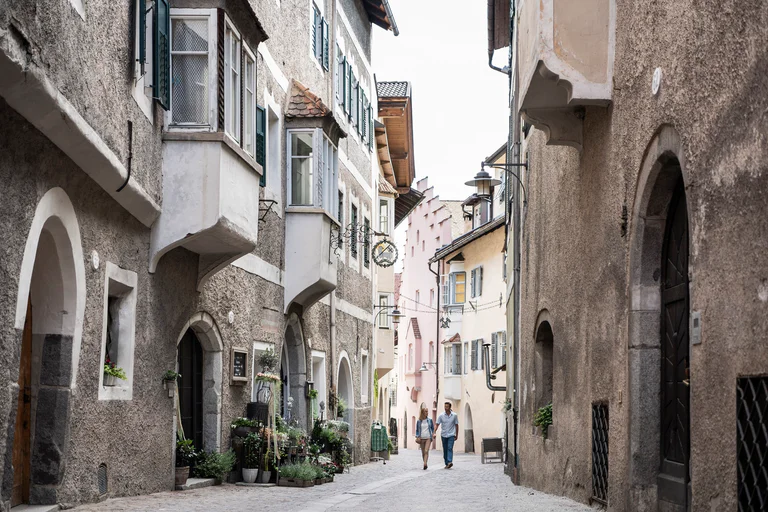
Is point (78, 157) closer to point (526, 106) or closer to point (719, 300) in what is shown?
point (526, 106)

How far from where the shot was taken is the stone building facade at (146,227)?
8359 millimetres

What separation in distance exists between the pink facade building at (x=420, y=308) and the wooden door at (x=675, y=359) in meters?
42.8

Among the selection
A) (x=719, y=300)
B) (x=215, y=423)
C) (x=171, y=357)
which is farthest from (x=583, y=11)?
(x=215, y=423)

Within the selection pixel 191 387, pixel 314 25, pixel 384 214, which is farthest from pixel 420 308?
pixel 191 387

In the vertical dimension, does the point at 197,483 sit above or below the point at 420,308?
below

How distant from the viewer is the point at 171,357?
13430 millimetres

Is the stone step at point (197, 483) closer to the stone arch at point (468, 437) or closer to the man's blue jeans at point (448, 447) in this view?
the man's blue jeans at point (448, 447)

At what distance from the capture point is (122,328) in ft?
38.8

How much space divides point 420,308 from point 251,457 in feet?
143

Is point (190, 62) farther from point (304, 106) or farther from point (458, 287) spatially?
point (458, 287)

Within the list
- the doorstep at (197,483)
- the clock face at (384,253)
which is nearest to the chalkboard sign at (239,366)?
the doorstep at (197,483)

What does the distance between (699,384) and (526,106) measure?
4.87m

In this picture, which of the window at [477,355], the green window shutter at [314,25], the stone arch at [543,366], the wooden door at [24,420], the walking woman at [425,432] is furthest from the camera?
the window at [477,355]

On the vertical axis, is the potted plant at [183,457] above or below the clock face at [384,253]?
below
